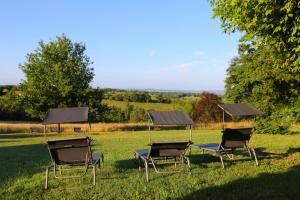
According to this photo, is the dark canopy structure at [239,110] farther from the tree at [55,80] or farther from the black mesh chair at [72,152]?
the tree at [55,80]

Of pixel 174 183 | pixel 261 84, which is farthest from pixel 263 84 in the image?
pixel 174 183

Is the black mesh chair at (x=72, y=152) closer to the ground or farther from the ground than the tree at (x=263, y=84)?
closer to the ground

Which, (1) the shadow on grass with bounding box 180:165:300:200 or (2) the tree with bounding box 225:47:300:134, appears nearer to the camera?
(1) the shadow on grass with bounding box 180:165:300:200

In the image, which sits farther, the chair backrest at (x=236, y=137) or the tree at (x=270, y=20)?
the chair backrest at (x=236, y=137)

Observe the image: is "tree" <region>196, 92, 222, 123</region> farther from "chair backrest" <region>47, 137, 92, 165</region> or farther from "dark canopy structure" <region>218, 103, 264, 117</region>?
"chair backrest" <region>47, 137, 92, 165</region>

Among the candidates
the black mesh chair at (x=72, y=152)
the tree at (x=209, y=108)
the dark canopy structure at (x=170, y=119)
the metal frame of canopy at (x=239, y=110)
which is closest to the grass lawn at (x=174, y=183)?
the black mesh chair at (x=72, y=152)

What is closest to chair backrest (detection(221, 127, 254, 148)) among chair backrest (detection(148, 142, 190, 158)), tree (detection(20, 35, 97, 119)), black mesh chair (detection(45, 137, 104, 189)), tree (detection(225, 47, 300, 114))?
chair backrest (detection(148, 142, 190, 158))

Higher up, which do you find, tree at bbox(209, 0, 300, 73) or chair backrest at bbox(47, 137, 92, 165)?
tree at bbox(209, 0, 300, 73)

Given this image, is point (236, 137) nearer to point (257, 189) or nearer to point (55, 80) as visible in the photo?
point (257, 189)

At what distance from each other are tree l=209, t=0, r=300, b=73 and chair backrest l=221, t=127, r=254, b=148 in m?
1.87

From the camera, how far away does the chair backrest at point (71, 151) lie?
7.23m

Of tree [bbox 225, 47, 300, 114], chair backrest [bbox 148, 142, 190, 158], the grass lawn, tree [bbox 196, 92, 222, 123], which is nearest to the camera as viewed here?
the grass lawn

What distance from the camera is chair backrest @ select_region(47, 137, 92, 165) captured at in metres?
7.23

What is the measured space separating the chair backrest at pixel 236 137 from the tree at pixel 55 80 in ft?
117
